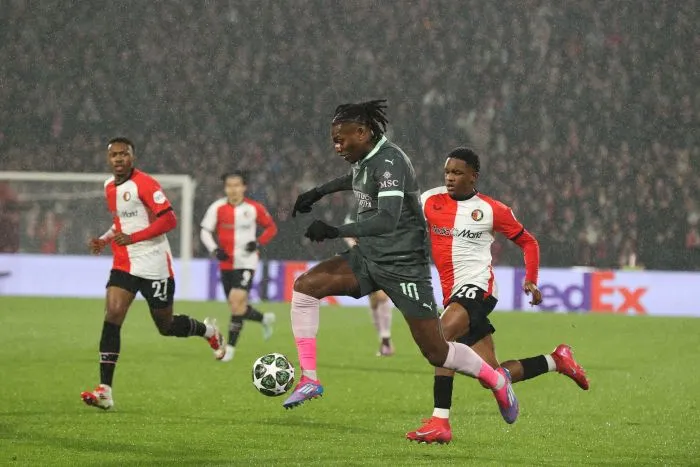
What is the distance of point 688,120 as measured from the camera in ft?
80.7

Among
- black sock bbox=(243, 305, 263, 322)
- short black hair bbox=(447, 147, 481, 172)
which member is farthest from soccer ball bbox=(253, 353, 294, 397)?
black sock bbox=(243, 305, 263, 322)

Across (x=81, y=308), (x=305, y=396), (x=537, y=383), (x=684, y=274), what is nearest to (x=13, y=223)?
(x=81, y=308)

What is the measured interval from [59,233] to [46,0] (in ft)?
23.3

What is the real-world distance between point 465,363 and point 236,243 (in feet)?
22.9

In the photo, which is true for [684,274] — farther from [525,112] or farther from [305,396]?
A: [305,396]

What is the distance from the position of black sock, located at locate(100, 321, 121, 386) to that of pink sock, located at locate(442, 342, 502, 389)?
Answer: 274cm

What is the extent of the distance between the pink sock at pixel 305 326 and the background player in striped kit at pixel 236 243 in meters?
6.00

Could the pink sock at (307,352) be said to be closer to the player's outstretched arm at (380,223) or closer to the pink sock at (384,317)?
the player's outstretched arm at (380,223)

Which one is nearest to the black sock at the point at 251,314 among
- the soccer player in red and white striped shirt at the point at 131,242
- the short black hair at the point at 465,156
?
the soccer player in red and white striped shirt at the point at 131,242

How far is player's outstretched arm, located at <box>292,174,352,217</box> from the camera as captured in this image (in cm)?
643

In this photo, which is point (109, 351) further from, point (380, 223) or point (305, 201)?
point (380, 223)

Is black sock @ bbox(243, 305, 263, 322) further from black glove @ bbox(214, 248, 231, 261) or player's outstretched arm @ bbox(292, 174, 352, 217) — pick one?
player's outstretched arm @ bbox(292, 174, 352, 217)

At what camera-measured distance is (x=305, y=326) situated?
6445 millimetres

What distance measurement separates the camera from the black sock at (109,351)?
8.08 m
